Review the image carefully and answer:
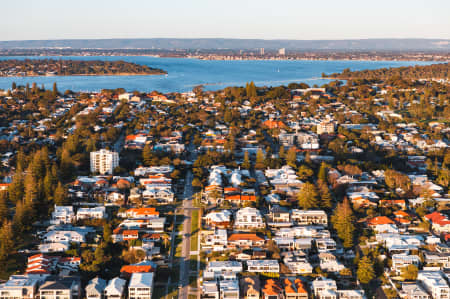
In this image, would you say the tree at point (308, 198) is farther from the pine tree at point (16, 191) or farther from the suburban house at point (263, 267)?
the pine tree at point (16, 191)

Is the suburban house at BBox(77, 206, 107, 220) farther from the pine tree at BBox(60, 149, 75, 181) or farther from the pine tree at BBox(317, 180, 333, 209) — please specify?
the pine tree at BBox(317, 180, 333, 209)

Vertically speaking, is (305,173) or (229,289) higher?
(305,173)

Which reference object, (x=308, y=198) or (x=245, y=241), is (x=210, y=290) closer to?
(x=245, y=241)

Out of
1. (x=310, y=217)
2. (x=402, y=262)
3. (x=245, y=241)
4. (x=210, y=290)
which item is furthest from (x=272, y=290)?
(x=310, y=217)

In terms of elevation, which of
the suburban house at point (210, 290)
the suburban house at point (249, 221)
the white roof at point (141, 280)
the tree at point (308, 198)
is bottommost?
the suburban house at point (210, 290)

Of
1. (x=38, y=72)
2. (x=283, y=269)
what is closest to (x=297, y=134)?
(x=283, y=269)

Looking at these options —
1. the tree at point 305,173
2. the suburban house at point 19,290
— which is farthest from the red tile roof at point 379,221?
the suburban house at point 19,290
